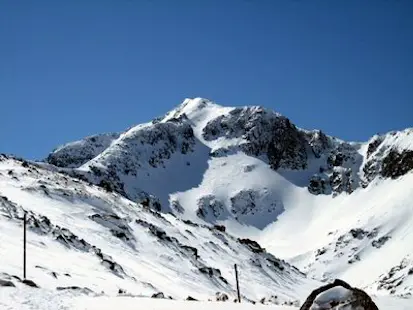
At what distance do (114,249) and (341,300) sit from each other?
188ft

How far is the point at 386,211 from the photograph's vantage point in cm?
18700

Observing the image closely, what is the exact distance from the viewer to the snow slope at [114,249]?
161 feet

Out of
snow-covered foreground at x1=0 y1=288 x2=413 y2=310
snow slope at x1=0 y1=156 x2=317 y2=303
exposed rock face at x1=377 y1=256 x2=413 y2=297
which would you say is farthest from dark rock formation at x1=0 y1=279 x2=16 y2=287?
exposed rock face at x1=377 y1=256 x2=413 y2=297

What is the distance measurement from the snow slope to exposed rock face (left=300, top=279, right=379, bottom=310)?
18.6 metres

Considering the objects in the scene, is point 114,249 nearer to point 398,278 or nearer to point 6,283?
point 6,283

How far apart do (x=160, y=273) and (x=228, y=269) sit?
23.0 m

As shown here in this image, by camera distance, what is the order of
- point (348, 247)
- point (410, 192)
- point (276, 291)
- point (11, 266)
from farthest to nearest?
point (410, 192) → point (348, 247) → point (276, 291) → point (11, 266)

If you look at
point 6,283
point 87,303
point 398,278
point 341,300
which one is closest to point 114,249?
point 6,283

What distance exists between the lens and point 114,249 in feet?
235

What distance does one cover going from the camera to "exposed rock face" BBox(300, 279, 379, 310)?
1686 cm

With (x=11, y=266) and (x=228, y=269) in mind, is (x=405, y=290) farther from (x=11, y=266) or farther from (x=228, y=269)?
(x=11, y=266)

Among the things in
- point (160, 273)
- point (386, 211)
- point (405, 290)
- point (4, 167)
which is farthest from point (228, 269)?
point (386, 211)

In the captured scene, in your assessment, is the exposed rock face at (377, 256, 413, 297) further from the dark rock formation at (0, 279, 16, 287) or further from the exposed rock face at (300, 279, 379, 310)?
the exposed rock face at (300, 279, 379, 310)

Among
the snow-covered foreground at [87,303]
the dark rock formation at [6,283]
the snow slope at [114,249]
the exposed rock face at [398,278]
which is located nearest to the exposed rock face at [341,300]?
the snow-covered foreground at [87,303]
